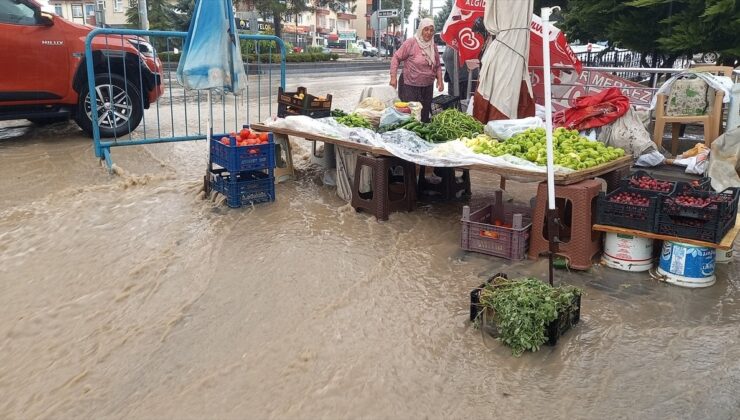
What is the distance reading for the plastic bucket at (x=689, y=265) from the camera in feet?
15.0

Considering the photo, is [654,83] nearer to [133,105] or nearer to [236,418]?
[133,105]

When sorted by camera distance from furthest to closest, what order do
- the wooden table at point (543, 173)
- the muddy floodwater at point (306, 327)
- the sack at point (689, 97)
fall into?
the sack at point (689, 97), the wooden table at point (543, 173), the muddy floodwater at point (306, 327)

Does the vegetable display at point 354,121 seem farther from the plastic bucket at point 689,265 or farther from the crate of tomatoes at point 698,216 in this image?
the plastic bucket at point 689,265

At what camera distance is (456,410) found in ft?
10.5

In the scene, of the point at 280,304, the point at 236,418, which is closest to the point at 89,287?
the point at 280,304

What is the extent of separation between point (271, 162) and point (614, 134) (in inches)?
151

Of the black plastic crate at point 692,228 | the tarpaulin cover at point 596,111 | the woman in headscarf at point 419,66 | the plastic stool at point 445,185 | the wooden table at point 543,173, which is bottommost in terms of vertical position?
the plastic stool at point 445,185

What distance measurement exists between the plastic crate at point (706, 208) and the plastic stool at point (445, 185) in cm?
254

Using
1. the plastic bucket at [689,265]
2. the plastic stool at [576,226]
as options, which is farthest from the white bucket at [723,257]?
the plastic stool at [576,226]

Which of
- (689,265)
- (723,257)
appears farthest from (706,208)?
(723,257)

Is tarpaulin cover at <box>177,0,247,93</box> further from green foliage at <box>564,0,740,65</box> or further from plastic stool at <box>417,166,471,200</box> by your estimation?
green foliage at <box>564,0,740,65</box>

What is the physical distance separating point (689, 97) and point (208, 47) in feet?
21.7

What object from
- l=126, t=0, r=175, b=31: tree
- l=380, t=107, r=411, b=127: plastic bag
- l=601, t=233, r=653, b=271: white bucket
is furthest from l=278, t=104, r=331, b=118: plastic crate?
l=126, t=0, r=175, b=31: tree

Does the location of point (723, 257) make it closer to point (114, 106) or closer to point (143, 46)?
point (114, 106)
